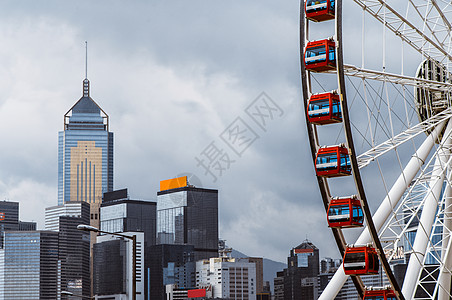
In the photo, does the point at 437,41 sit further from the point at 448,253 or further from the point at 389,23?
the point at 448,253

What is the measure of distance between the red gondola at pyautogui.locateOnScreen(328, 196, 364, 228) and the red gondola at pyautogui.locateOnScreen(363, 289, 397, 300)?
3165mm

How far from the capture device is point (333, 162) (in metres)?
40.8

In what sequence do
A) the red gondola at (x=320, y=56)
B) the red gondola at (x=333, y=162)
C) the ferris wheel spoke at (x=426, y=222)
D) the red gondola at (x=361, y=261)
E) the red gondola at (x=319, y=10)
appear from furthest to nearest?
the ferris wheel spoke at (x=426, y=222) → the red gondola at (x=319, y=10) → the red gondola at (x=320, y=56) → the red gondola at (x=333, y=162) → the red gondola at (x=361, y=261)

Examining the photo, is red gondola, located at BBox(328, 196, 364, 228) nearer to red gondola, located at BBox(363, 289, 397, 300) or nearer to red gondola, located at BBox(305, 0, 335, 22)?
red gondola, located at BBox(363, 289, 397, 300)

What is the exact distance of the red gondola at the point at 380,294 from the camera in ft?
130

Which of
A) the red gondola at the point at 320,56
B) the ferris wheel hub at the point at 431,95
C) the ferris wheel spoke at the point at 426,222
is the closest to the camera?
the red gondola at the point at 320,56

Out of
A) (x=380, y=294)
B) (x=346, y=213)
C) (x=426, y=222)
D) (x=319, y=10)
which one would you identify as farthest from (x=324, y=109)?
(x=380, y=294)

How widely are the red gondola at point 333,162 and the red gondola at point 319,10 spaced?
21.2 feet

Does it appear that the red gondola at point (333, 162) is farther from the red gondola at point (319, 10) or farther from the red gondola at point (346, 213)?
the red gondola at point (319, 10)

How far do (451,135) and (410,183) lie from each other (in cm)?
332

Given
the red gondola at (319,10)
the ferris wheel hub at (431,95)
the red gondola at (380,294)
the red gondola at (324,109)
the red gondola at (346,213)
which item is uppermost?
the red gondola at (319,10)

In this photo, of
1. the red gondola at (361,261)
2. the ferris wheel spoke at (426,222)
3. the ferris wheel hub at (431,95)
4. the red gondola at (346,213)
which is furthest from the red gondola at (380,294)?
the ferris wheel hub at (431,95)

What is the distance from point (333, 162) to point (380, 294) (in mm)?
6460

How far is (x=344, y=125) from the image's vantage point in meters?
38.1
